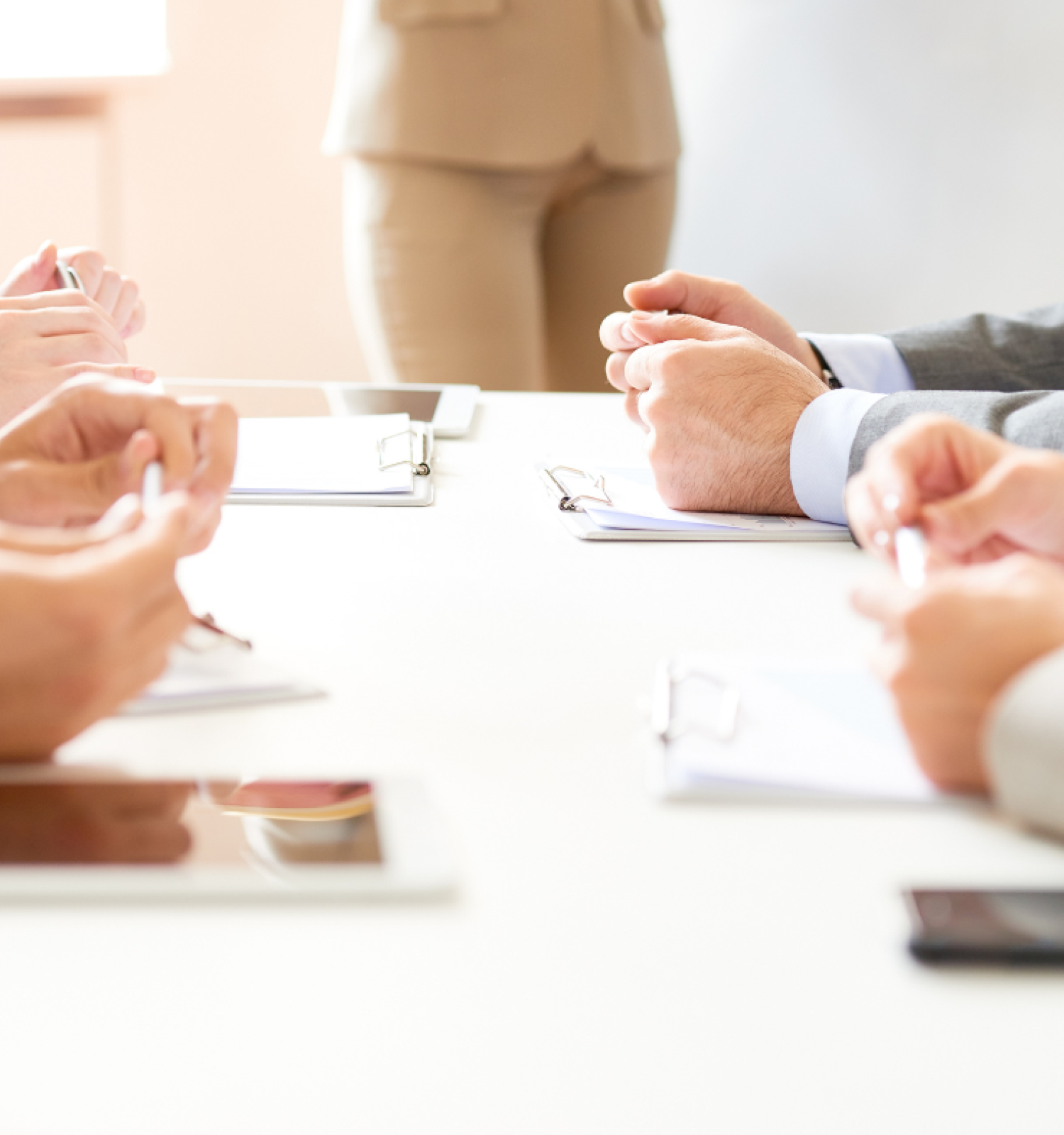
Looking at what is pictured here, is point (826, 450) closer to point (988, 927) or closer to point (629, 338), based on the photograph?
point (629, 338)

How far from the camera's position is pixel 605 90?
6.10 ft

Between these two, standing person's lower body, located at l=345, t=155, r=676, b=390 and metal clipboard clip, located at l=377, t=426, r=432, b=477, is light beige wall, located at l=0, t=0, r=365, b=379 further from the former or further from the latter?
metal clipboard clip, located at l=377, t=426, r=432, b=477

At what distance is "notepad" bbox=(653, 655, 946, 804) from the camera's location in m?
0.43

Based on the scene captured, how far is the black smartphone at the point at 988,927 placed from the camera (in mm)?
338

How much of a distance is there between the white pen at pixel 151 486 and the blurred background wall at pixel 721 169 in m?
2.35

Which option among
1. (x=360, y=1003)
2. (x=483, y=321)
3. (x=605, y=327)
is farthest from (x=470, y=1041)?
(x=483, y=321)

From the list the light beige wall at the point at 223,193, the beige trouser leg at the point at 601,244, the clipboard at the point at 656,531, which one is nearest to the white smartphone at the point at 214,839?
the clipboard at the point at 656,531

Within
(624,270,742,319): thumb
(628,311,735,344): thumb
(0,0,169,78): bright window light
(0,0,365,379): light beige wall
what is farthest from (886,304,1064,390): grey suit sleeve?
(0,0,169,78): bright window light

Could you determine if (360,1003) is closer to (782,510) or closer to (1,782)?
(1,782)

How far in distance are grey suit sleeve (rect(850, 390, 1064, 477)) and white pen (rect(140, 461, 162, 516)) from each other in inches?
17.6

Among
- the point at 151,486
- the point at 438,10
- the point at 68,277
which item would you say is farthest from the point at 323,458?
the point at 438,10

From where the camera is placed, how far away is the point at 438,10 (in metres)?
1.75

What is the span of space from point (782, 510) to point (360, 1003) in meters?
0.62

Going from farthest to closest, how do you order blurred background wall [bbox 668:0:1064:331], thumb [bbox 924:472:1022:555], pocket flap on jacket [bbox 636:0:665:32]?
blurred background wall [bbox 668:0:1064:331] < pocket flap on jacket [bbox 636:0:665:32] < thumb [bbox 924:472:1022:555]
